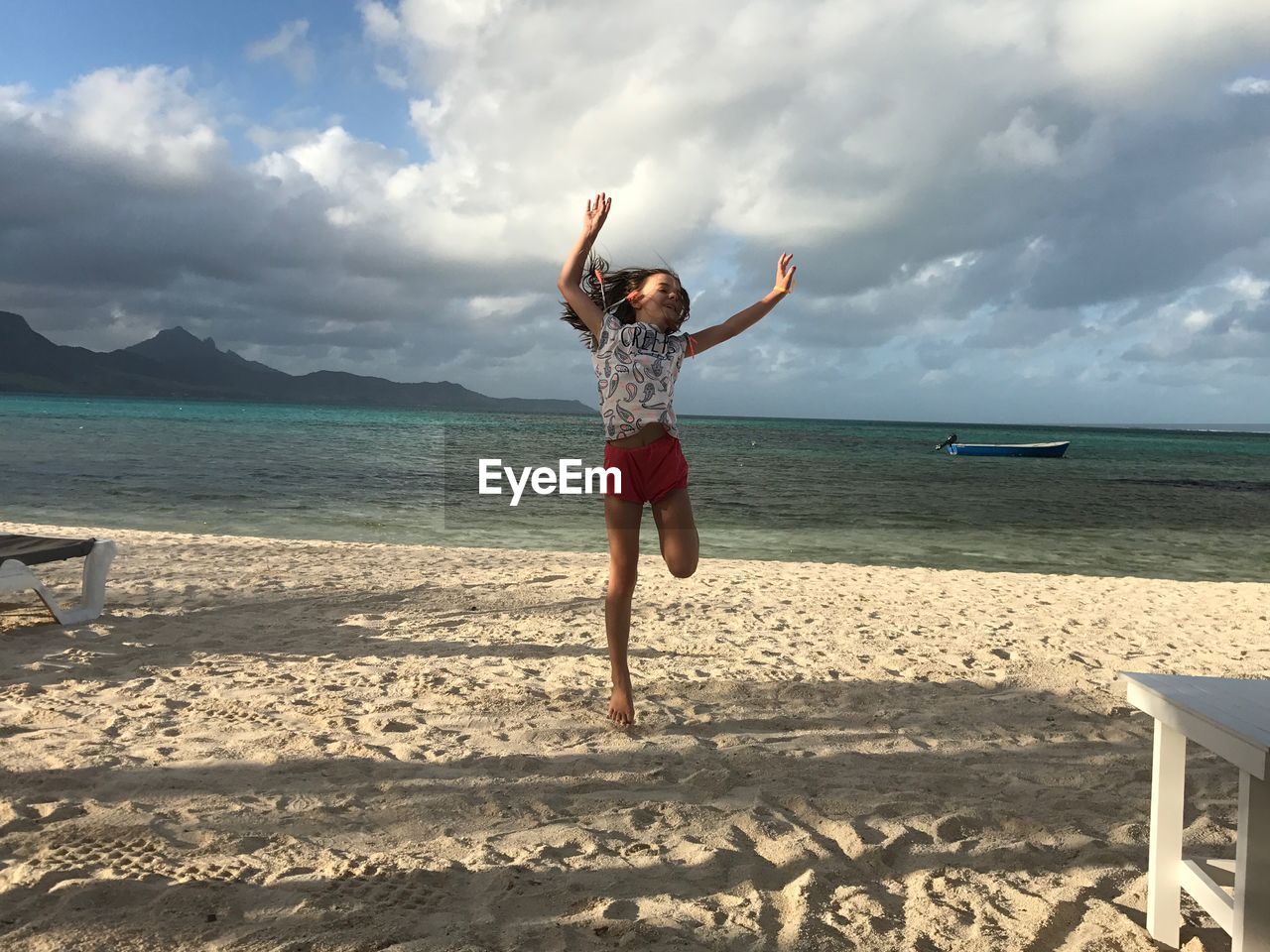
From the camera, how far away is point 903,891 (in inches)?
97.4

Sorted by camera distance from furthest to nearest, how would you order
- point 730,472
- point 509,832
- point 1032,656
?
point 730,472, point 1032,656, point 509,832

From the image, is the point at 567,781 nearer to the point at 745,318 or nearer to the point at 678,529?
the point at 678,529

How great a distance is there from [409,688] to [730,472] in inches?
1212

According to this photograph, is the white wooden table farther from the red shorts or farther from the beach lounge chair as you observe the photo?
the beach lounge chair

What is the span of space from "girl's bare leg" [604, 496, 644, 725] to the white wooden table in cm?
196

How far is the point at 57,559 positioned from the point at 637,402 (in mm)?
4092

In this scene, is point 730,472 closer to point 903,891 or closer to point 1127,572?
point 1127,572

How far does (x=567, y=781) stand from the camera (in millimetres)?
3182

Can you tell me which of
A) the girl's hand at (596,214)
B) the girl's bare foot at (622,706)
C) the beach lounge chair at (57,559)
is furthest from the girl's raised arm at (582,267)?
the beach lounge chair at (57,559)

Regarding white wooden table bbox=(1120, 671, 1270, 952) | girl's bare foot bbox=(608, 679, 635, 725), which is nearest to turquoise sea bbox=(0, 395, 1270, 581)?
girl's bare foot bbox=(608, 679, 635, 725)

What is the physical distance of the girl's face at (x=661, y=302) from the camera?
372cm

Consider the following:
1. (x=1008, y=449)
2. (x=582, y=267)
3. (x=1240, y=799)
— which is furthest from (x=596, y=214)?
(x=1008, y=449)

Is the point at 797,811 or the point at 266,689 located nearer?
the point at 797,811

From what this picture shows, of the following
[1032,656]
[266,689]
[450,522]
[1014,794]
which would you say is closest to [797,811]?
[1014,794]
